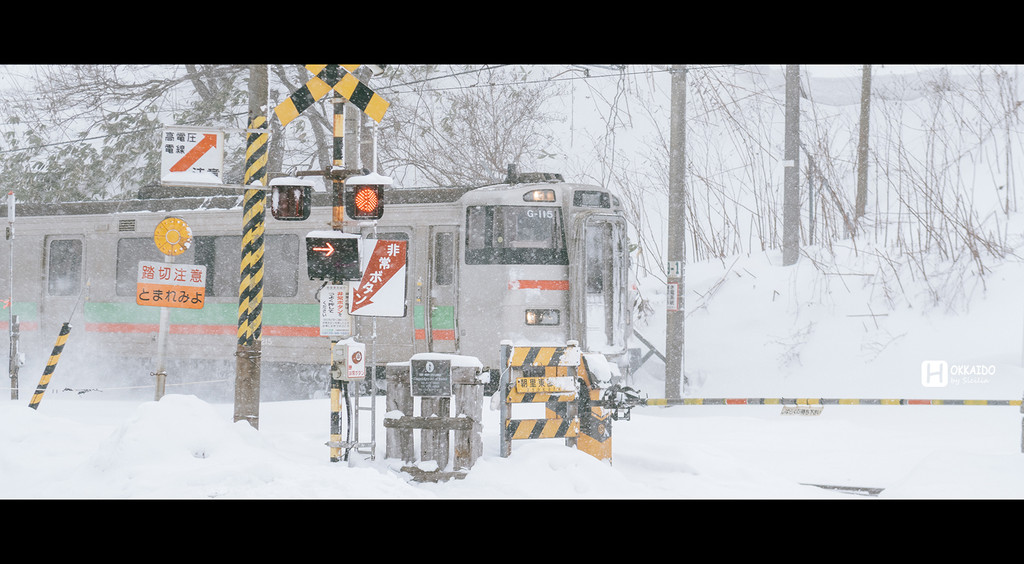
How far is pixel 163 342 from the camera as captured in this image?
1177cm

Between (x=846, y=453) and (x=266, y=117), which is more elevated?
(x=266, y=117)

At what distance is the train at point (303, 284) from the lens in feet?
43.6

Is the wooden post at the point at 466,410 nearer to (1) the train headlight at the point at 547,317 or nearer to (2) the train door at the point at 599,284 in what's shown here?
(2) the train door at the point at 599,284

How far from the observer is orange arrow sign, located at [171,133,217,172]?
910 cm

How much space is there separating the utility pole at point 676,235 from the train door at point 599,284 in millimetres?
816

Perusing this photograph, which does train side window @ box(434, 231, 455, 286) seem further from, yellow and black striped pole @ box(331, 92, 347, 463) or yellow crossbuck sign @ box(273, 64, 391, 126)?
yellow crossbuck sign @ box(273, 64, 391, 126)

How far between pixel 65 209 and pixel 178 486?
12.3 m

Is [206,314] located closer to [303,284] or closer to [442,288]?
[303,284]

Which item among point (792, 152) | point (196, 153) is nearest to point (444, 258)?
point (196, 153)

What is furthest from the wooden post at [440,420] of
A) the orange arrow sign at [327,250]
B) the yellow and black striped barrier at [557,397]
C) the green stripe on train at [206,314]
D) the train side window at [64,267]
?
the train side window at [64,267]

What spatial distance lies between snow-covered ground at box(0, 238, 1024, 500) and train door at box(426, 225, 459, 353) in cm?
191

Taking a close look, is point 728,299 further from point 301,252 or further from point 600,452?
point 600,452

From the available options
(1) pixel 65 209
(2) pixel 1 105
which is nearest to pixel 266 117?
(1) pixel 65 209

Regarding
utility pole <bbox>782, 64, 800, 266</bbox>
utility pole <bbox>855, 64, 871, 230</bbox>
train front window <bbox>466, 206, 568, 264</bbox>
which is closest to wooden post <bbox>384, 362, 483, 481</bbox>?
train front window <bbox>466, 206, 568, 264</bbox>
